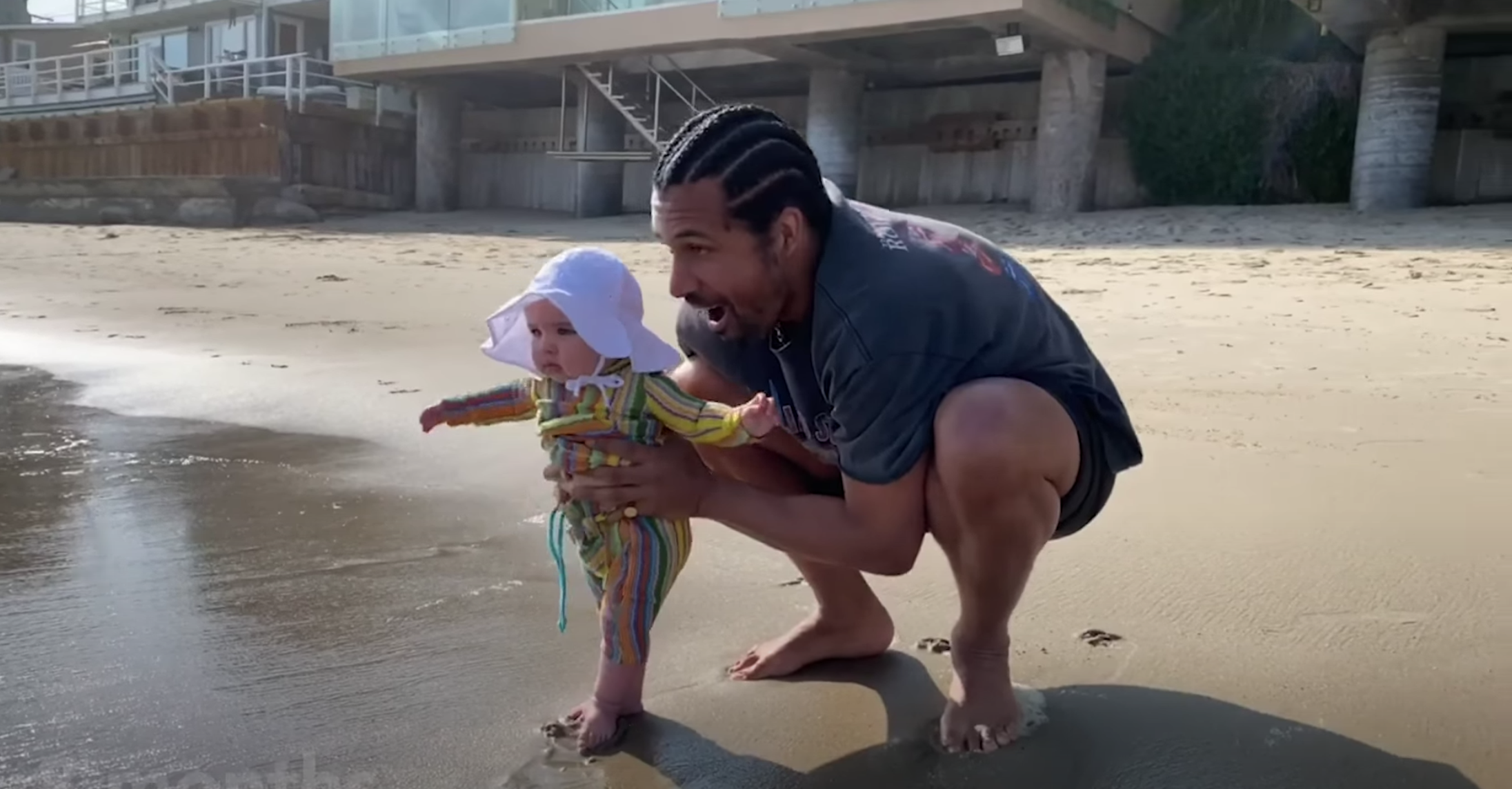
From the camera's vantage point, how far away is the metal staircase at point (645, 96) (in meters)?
16.1

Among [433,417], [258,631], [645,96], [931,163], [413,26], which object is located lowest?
[258,631]

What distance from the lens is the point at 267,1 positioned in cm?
2734

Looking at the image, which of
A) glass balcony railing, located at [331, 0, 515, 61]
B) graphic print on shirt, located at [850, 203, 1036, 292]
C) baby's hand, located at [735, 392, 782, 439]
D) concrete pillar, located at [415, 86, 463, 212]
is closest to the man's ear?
graphic print on shirt, located at [850, 203, 1036, 292]

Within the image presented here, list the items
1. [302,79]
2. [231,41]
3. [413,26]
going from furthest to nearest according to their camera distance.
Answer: [231,41]
[302,79]
[413,26]

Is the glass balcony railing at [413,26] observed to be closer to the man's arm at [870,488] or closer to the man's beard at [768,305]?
the man's beard at [768,305]

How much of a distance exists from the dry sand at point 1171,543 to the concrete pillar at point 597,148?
9221mm

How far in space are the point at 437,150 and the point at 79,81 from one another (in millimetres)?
12998

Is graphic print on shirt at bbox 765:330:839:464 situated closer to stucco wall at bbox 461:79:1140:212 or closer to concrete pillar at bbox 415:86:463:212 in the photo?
stucco wall at bbox 461:79:1140:212

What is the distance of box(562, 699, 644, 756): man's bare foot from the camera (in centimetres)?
181

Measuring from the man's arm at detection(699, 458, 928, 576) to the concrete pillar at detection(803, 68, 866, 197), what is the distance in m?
13.1

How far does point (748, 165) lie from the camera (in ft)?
5.84

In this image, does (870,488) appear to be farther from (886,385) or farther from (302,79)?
(302,79)

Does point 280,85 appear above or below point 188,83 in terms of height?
above

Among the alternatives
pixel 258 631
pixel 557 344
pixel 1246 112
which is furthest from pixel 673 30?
pixel 557 344
